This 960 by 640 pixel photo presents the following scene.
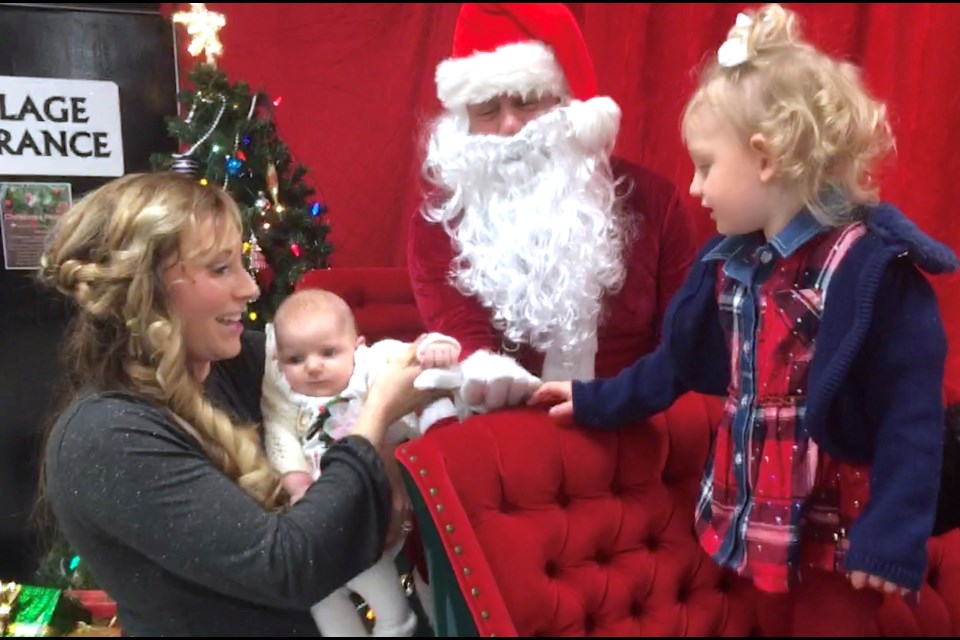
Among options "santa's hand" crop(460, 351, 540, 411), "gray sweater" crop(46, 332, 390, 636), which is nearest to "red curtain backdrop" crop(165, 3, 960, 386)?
"santa's hand" crop(460, 351, 540, 411)

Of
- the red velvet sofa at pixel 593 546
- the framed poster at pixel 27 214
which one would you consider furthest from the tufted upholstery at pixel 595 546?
the framed poster at pixel 27 214

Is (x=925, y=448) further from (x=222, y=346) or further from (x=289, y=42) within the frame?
(x=289, y=42)

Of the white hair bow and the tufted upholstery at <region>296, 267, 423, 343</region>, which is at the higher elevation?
the white hair bow

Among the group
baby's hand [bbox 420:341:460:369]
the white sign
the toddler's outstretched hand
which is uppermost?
the white sign

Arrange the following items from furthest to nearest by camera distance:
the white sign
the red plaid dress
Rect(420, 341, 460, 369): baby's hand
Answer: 1. the white sign
2. Rect(420, 341, 460, 369): baby's hand
3. the red plaid dress

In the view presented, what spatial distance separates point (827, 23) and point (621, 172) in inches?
32.8

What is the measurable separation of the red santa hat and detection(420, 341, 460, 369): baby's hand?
3.06ft

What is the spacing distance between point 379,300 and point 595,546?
1.59 meters

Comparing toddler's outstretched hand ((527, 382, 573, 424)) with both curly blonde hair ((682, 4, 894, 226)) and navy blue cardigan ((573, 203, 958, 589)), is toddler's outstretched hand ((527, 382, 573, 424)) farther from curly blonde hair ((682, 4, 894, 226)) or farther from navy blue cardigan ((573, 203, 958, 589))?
curly blonde hair ((682, 4, 894, 226))

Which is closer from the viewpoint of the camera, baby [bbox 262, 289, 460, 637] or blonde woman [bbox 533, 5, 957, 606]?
blonde woman [bbox 533, 5, 957, 606]

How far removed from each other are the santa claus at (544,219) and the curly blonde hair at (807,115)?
2.73 ft

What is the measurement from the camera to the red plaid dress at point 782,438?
133 cm

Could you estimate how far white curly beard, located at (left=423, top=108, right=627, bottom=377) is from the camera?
7.15ft

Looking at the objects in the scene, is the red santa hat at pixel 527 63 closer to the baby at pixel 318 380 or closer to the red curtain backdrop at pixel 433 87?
the red curtain backdrop at pixel 433 87
